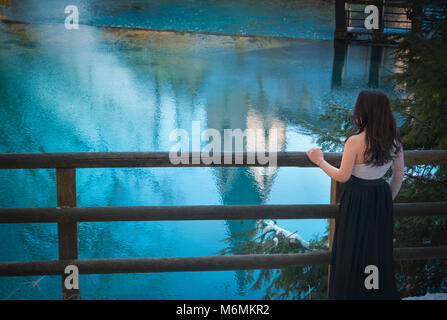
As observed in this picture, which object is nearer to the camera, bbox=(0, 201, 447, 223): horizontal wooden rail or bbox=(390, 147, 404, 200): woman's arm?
bbox=(390, 147, 404, 200): woman's arm

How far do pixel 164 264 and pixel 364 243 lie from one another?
859 mm

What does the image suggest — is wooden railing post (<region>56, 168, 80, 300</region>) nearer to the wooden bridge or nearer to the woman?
the woman

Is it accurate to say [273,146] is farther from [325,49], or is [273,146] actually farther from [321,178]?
[325,49]

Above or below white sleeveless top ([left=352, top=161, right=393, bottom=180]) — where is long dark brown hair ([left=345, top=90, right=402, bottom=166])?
above

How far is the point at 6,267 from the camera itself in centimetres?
203

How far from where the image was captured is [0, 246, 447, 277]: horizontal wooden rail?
6.71 ft

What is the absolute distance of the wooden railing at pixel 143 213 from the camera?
1928 millimetres

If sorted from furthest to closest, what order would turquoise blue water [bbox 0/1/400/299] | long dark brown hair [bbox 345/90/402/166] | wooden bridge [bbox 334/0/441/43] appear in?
wooden bridge [bbox 334/0/441/43], turquoise blue water [bbox 0/1/400/299], long dark brown hair [bbox 345/90/402/166]

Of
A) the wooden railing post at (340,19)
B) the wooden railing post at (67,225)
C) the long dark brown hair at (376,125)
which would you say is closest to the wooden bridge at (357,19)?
the wooden railing post at (340,19)

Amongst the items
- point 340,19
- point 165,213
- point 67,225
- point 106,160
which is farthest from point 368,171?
point 340,19

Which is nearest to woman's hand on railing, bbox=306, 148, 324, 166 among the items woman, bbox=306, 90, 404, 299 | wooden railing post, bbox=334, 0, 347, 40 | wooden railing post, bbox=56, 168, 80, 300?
woman, bbox=306, 90, 404, 299

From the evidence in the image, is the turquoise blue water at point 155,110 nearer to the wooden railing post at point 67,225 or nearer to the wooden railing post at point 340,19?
the wooden railing post at point 340,19

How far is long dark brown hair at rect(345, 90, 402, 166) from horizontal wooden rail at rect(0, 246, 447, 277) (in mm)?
562

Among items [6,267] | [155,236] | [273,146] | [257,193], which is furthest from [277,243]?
[273,146]
